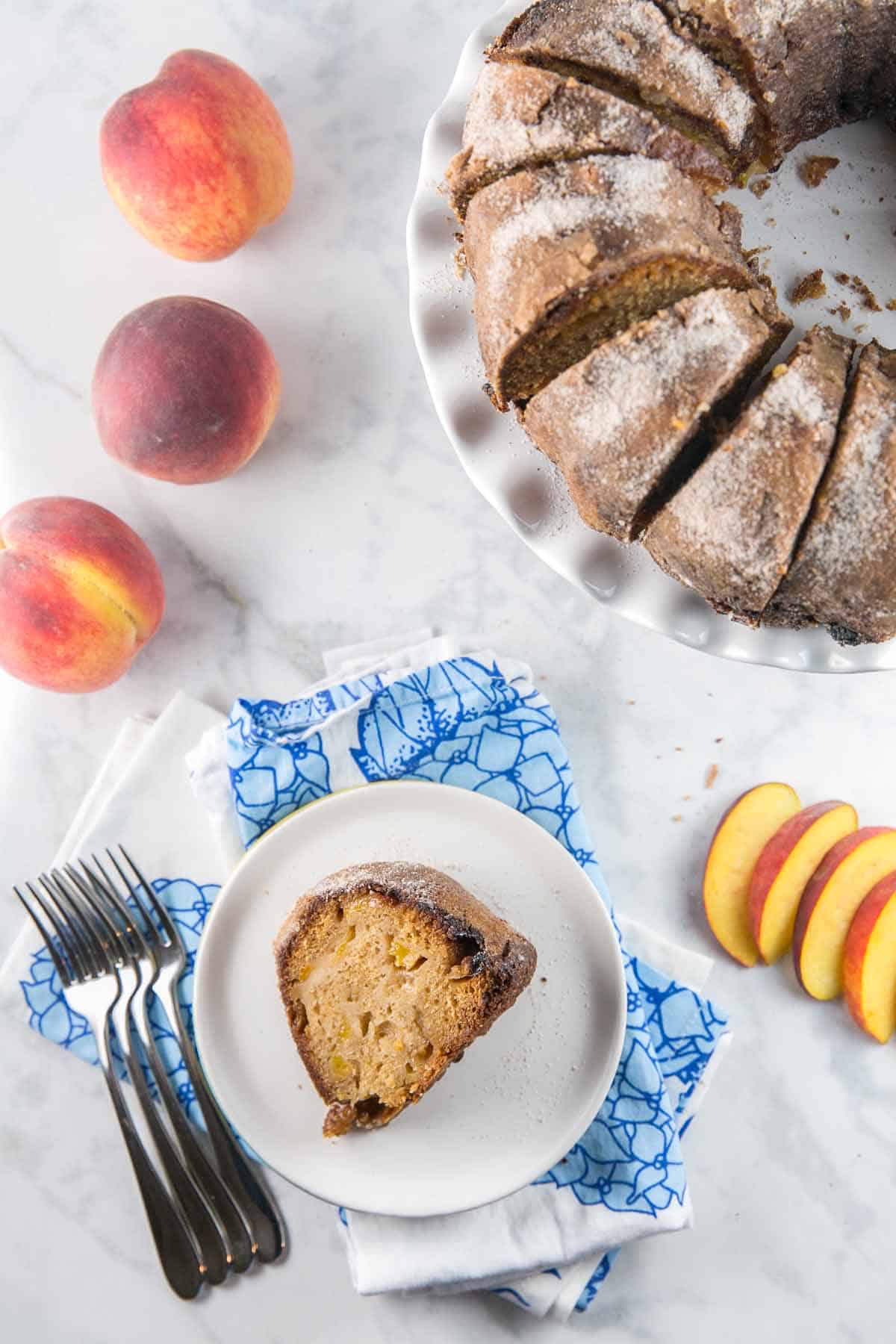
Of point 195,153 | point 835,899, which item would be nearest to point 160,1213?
point 835,899

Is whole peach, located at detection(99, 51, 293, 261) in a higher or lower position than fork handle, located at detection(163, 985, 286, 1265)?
higher

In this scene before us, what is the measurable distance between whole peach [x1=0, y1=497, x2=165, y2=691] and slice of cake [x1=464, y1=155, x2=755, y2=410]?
80 centimetres

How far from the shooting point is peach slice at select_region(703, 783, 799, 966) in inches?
83.4

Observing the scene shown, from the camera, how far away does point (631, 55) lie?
1646 millimetres

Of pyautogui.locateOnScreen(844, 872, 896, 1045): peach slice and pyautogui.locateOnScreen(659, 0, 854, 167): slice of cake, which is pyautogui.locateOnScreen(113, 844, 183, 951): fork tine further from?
pyautogui.locateOnScreen(659, 0, 854, 167): slice of cake

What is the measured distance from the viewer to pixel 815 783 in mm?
2166

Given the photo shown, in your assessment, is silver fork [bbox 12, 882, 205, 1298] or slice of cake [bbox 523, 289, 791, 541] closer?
slice of cake [bbox 523, 289, 791, 541]

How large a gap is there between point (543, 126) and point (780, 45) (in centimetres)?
39

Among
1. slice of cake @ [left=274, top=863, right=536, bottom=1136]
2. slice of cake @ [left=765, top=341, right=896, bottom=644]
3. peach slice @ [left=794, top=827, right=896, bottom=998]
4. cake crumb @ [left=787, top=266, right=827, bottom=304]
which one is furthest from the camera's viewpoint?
peach slice @ [left=794, top=827, right=896, bottom=998]

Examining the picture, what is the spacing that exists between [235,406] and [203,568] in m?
0.36

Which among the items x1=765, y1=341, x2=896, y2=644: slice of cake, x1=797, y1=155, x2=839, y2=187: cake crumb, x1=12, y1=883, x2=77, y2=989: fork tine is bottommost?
x1=12, y1=883, x2=77, y2=989: fork tine

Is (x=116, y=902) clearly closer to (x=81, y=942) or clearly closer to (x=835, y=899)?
(x=81, y=942)

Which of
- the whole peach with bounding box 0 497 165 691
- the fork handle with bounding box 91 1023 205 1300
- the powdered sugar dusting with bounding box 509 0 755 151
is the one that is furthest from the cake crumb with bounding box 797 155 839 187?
the fork handle with bounding box 91 1023 205 1300

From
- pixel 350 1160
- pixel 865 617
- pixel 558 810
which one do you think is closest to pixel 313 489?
pixel 558 810
